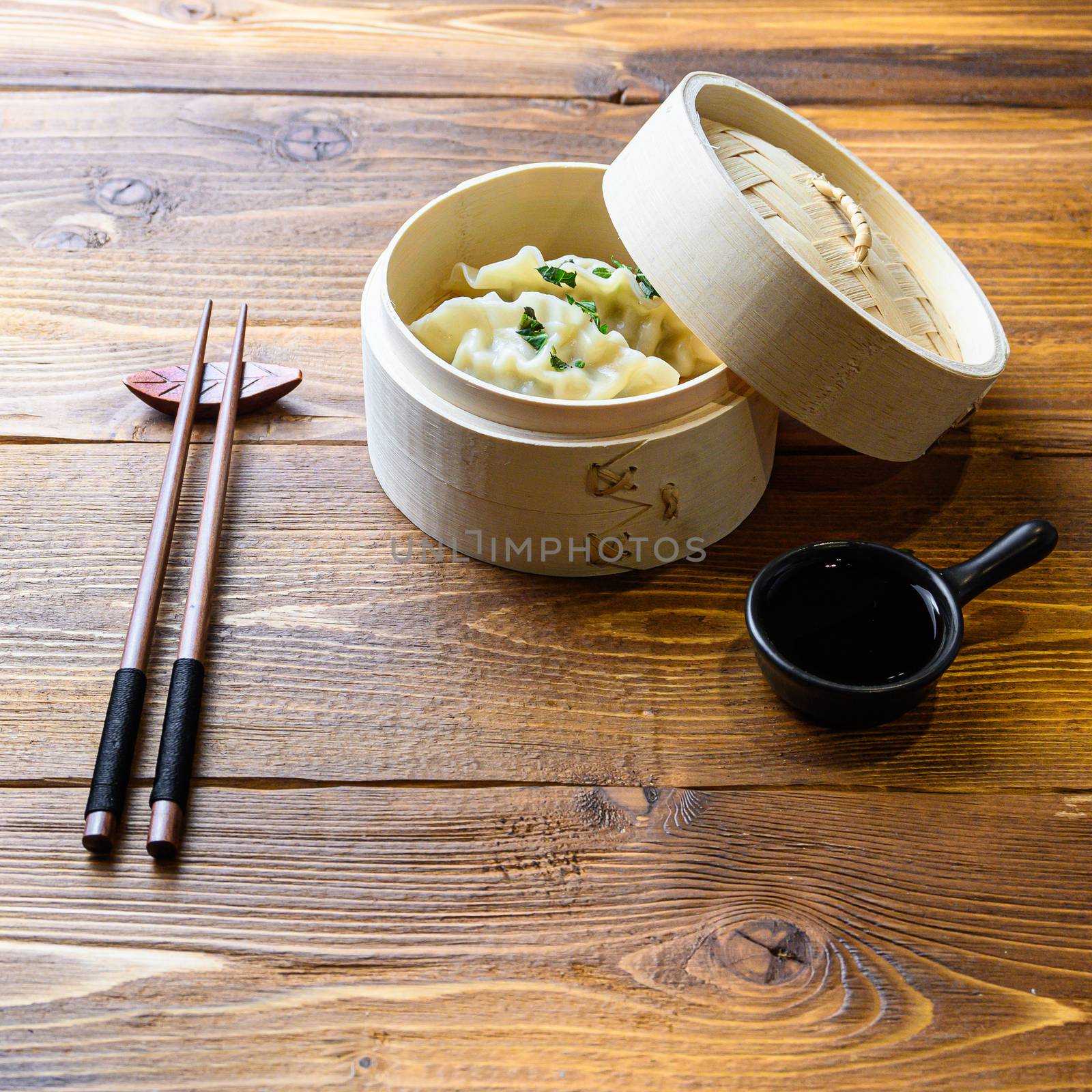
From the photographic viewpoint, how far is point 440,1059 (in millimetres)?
944

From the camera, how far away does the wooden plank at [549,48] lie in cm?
210

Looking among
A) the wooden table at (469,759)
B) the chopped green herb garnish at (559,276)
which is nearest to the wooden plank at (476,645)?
the wooden table at (469,759)

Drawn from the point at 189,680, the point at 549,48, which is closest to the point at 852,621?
the point at 189,680

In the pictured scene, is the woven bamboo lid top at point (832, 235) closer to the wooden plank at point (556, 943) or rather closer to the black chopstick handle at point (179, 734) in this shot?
the wooden plank at point (556, 943)

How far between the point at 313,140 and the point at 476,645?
3.74ft

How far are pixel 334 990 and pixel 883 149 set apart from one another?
1.71m

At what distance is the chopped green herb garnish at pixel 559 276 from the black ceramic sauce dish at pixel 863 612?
46cm

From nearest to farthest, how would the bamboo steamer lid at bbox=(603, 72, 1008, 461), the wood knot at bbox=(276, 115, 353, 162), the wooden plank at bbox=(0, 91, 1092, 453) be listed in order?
1. the bamboo steamer lid at bbox=(603, 72, 1008, 461)
2. the wooden plank at bbox=(0, 91, 1092, 453)
3. the wood knot at bbox=(276, 115, 353, 162)

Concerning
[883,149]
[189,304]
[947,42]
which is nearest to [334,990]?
[189,304]

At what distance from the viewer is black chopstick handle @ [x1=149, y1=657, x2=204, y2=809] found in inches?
42.0

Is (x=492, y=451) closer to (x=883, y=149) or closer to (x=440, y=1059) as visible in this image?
(x=440, y=1059)

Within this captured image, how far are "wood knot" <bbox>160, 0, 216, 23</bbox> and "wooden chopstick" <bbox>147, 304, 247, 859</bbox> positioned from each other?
1261 millimetres

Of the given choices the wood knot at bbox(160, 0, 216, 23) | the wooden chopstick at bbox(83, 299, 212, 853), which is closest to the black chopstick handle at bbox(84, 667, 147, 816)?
the wooden chopstick at bbox(83, 299, 212, 853)

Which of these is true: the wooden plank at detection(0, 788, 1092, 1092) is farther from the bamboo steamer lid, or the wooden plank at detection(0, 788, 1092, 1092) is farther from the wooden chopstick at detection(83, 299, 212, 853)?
the bamboo steamer lid
